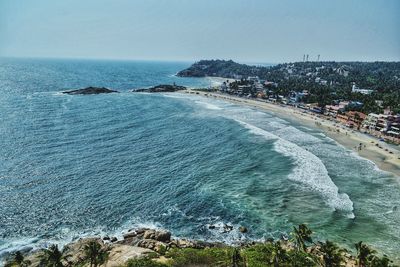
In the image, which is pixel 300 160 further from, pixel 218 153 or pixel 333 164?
pixel 218 153

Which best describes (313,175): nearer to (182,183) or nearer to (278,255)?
(182,183)

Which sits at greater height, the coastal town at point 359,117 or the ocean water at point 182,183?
the coastal town at point 359,117

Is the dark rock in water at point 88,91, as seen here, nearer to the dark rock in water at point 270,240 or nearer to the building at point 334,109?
the building at point 334,109

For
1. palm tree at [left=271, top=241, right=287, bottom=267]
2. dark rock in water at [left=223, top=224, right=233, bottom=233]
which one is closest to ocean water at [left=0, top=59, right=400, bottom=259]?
dark rock in water at [left=223, top=224, right=233, bottom=233]

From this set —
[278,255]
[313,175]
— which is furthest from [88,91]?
[278,255]

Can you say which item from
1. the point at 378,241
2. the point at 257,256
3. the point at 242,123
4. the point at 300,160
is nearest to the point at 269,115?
the point at 242,123

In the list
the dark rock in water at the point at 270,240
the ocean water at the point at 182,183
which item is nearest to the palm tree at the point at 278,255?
the dark rock in water at the point at 270,240
